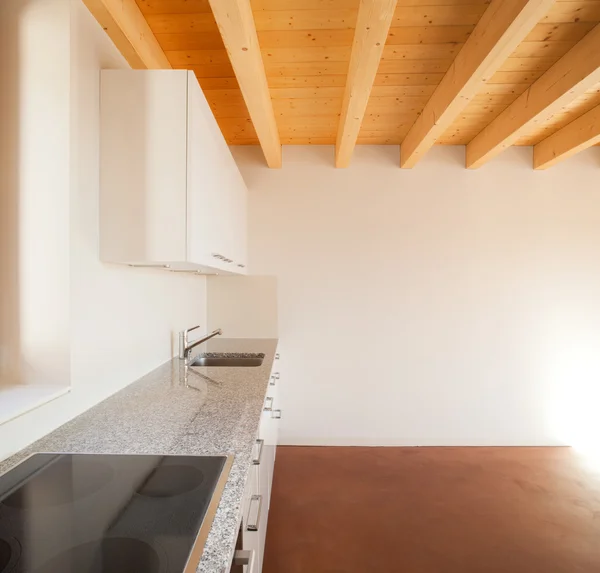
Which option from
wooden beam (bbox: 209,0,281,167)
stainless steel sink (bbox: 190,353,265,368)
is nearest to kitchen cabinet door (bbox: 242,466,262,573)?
stainless steel sink (bbox: 190,353,265,368)

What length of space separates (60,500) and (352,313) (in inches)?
104

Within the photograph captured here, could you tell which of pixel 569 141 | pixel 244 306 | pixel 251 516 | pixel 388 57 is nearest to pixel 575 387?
pixel 569 141

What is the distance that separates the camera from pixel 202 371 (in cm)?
217

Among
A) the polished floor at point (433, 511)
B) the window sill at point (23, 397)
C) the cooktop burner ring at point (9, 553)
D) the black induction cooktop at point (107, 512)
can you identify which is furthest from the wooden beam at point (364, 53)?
the polished floor at point (433, 511)

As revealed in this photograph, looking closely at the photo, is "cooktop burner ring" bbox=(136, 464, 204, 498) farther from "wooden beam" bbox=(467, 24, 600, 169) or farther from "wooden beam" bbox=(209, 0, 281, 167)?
"wooden beam" bbox=(467, 24, 600, 169)

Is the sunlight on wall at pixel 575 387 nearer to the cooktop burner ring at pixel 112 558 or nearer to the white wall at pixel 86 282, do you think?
the white wall at pixel 86 282

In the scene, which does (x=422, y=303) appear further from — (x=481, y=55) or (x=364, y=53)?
(x=364, y=53)

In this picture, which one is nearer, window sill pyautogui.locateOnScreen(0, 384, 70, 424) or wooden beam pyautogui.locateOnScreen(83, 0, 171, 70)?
window sill pyautogui.locateOnScreen(0, 384, 70, 424)

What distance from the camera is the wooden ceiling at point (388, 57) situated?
1646mm

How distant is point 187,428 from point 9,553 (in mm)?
580

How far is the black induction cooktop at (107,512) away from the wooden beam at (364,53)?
156cm

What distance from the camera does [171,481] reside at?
972 millimetres

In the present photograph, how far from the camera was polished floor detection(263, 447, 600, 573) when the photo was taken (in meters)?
2.01

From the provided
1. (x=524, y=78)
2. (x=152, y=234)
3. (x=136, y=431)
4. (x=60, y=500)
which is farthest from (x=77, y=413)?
(x=524, y=78)
